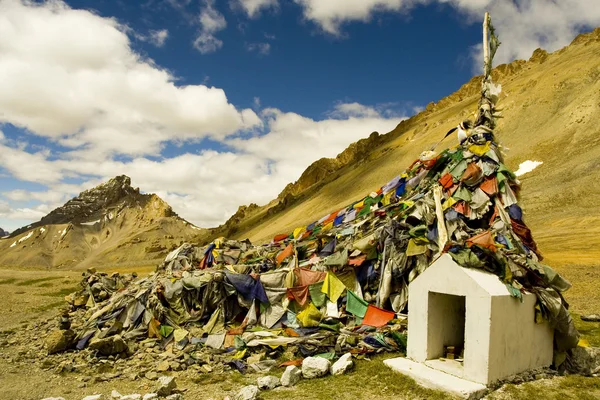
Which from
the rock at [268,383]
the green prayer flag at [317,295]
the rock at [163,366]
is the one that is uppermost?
the green prayer flag at [317,295]

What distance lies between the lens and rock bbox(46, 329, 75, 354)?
41.1ft

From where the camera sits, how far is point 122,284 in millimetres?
20203

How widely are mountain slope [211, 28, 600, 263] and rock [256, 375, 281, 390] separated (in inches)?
344

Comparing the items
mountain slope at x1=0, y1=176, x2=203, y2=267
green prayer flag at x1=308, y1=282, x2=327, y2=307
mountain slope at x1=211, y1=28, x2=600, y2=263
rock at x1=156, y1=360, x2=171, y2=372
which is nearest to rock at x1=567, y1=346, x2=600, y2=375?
mountain slope at x1=211, y1=28, x2=600, y2=263

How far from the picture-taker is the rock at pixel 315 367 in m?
9.31

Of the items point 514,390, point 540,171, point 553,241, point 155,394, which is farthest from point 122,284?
point 540,171

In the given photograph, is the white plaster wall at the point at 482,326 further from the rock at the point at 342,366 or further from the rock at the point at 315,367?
the rock at the point at 315,367

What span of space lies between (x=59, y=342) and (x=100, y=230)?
556 feet

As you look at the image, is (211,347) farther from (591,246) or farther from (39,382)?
(591,246)

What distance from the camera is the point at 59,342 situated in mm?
12547

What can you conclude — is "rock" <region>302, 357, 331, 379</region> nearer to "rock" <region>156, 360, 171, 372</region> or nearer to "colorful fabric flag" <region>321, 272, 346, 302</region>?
"colorful fabric flag" <region>321, 272, 346, 302</region>

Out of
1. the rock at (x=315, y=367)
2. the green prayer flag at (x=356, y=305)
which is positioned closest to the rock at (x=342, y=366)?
the rock at (x=315, y=367)

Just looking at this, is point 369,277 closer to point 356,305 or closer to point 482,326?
point 356,305

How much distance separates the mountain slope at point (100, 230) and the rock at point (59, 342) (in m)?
110
